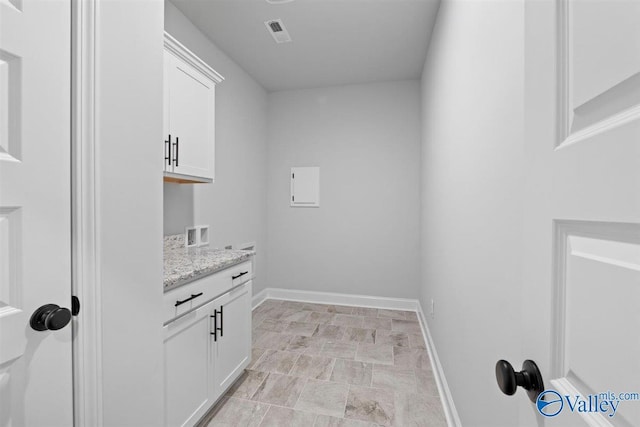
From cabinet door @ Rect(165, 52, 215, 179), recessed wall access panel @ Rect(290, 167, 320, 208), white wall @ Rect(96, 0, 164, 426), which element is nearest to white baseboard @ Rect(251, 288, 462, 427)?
recessed wall access panel @ Rect(290, 167, 320, 208)

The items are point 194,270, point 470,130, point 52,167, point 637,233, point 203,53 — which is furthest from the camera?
point 203,53

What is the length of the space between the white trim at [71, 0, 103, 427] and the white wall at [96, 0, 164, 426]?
0.02 metres

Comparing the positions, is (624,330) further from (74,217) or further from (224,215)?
(224,215)

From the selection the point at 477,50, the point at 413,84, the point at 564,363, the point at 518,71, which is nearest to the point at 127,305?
the point at 564,363

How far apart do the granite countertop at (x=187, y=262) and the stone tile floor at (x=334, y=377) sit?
90 cm

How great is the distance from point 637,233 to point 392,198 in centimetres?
342

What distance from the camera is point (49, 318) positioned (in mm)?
801

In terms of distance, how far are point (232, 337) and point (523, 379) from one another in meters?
1.77

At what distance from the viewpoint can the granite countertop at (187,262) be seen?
4.75 ft

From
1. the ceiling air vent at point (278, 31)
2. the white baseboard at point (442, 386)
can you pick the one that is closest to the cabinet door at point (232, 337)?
the white baseboard at point (442, 386)

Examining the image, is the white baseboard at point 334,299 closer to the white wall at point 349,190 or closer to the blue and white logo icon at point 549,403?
the white wall at point 349,190

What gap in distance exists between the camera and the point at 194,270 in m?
1.56

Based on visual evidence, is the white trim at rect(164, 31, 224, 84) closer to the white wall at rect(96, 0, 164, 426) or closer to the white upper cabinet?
the white upper cabinet

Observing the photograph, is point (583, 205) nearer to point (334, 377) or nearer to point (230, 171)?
point (334, 377)
